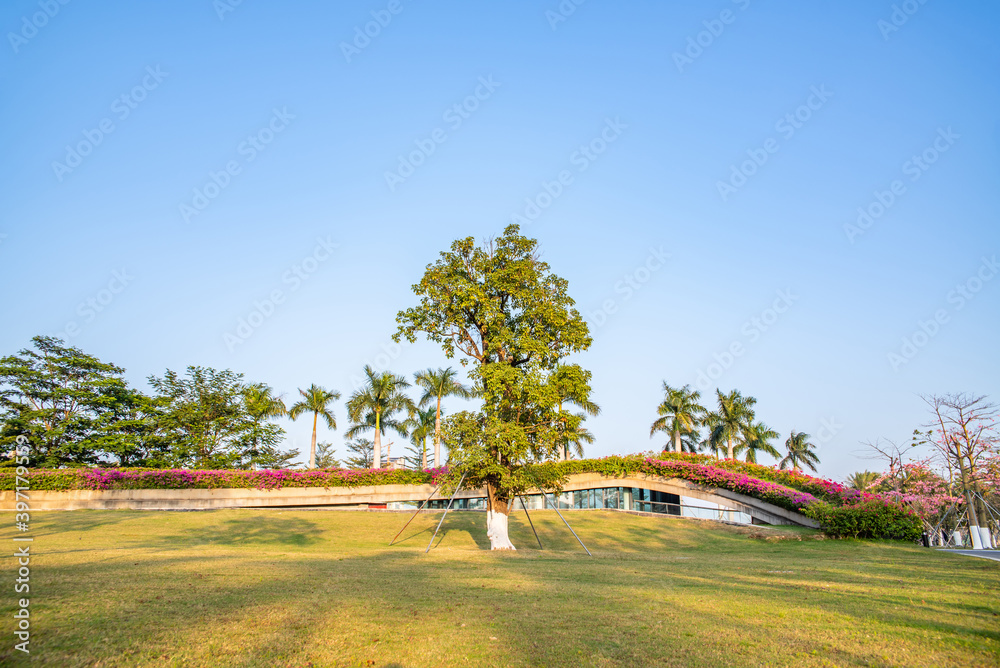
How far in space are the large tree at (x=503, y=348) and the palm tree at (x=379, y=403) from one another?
3069 cm

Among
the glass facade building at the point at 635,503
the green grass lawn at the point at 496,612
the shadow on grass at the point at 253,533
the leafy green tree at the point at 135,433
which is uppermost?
the leafy green tree at the point at 135,433

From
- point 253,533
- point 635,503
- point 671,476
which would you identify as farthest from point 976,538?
point 253,533

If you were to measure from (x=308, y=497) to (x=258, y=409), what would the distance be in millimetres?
13470

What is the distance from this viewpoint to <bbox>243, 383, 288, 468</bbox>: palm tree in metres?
47.3

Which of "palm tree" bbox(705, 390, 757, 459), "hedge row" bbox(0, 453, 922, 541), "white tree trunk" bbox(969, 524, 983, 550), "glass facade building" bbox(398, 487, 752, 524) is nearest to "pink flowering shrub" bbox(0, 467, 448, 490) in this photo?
"hedge row" bbox(0, 453, 922, 541)

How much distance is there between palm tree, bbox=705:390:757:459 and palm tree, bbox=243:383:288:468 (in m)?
45.0

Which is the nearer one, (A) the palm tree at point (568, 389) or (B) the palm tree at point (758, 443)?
(A) the palm tree at point (568, 389)

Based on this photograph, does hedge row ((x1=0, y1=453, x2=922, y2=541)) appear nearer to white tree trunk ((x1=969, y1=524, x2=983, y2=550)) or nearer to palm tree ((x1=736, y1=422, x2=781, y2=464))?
white tree trunk ((x1=969, y1=524, x2=983, y2=550))

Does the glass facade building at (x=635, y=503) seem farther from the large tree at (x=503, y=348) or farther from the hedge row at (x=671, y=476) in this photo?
the large tree at (x=503, y=348)

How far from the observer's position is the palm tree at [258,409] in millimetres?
47281

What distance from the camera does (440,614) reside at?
28.1 feet

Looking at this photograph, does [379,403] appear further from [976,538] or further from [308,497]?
[976,538]

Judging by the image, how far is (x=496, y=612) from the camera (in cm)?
880

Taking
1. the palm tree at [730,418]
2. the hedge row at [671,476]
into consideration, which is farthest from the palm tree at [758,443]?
the hedge row at [671,476]
